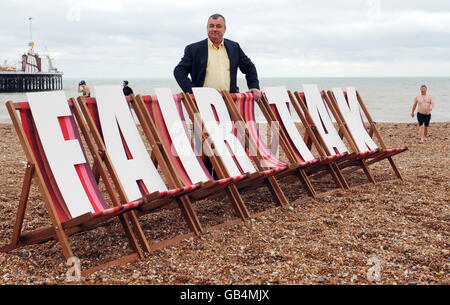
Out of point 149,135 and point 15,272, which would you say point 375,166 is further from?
point 15,272

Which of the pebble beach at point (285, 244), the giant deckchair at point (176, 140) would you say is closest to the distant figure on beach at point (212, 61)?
the giant deckchair at point (176, 140)

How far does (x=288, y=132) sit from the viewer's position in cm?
522

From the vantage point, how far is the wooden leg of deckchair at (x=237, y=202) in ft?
13.6

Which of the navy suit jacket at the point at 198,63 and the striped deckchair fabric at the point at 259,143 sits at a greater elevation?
the navy suit jacket at the point at 198,63

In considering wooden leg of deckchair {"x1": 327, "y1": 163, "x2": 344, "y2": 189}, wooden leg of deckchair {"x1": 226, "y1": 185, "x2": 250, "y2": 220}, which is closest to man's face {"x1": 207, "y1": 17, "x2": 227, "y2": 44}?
wooden leg of deckchair {"x1": 226, "y1": 185, "x2": 250, "y2": 220}

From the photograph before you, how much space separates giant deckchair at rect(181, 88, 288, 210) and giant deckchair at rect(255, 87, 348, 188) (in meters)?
0.47

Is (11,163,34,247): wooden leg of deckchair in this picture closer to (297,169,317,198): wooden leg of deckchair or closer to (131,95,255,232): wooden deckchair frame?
(131,95,255,232): wooden deckchair frame

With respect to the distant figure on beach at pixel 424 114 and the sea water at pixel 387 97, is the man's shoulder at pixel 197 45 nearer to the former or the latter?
the sea water at pixel 387 97

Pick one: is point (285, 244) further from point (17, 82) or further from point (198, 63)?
point (17, 82)

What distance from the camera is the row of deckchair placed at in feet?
10.5

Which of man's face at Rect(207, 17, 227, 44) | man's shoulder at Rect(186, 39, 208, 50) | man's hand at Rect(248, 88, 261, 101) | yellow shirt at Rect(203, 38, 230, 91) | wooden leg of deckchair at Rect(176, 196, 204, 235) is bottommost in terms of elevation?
wooden leg of deckchair at Rect(176, 196, 204, 235)

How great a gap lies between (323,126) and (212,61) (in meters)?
1.69

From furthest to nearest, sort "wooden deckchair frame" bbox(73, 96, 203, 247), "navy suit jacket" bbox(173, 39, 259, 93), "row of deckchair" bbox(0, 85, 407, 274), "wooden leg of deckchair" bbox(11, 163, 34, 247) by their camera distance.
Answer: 1. "navy suit jacket" bbox(173, 39, 259, 93)
2. "wooden deckchair frame" bbox(73, 96, 203, 247)
3. "row of deckchair" bbox(0, 85, 407, 274)
4. "wooden leg of deckchair" bbox(11, 163, 34, 247)
